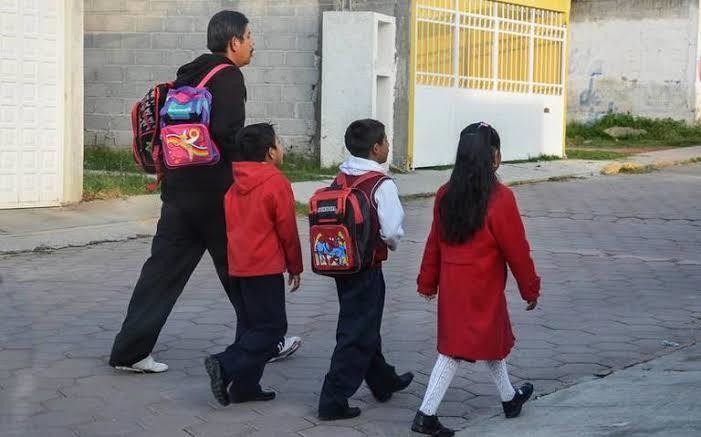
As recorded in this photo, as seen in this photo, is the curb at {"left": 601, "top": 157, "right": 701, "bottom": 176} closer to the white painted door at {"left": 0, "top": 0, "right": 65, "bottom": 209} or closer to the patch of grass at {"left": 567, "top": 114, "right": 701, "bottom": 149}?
the patch of grass at {"left": 567, "top": 114, "right": 701, "bottom": 149}

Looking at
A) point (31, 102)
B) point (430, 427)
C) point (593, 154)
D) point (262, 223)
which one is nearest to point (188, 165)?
point (262, 223)

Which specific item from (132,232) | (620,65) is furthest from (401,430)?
(620,65)

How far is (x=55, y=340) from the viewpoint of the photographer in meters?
6.82

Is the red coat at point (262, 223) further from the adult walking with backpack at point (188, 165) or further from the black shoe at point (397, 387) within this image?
the black shoe at point (397, 387)

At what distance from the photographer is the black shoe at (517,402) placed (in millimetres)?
5188

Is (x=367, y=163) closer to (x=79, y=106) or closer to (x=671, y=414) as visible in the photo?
(x=671, y=414)

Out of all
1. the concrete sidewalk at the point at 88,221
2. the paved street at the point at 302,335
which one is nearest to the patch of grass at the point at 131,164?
the concrete sidewalk at the point at 88,221

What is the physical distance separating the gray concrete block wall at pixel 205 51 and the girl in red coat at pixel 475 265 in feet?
38.1

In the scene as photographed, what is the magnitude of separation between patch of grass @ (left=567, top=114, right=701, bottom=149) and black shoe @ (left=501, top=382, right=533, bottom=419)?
20.4m

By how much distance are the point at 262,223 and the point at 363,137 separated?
637 millimetres

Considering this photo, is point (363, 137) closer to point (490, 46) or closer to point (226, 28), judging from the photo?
point (226, 28)

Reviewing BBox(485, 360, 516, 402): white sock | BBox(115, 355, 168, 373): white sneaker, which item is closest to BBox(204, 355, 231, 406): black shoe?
BBox(115, 355, 168, 373): white sneaker

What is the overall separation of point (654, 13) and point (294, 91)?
1445 cm

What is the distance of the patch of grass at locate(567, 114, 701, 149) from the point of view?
1010 inches
